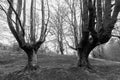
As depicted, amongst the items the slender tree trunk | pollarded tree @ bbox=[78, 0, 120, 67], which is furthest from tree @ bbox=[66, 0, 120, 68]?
the slender tree trunk

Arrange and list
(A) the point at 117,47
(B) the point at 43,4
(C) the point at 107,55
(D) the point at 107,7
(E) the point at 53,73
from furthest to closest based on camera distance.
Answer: (C) the point at 107,55 < (A) the point at 117,47 < (B) the point at 43,4 < (E) the point at 53,73 < (D) the point at 107,7

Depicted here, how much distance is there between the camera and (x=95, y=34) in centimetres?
472

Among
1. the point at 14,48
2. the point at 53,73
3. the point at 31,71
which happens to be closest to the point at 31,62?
the point at 31,71

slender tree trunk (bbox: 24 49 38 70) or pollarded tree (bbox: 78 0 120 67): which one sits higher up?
pollarded tree (bbox: 78 0 120 67)

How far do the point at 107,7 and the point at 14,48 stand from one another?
17.0m

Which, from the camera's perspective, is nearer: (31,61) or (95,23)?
(95,23)

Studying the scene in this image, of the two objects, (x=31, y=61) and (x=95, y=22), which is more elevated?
(x=95, y=22)

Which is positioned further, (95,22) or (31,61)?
(31,61)

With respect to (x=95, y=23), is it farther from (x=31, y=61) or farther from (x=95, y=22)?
(x=31, y=61)

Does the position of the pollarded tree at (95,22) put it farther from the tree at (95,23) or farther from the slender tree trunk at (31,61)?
the slender tree trunk at (31,61)

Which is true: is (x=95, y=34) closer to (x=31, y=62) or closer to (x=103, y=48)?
(x=31, y=62)

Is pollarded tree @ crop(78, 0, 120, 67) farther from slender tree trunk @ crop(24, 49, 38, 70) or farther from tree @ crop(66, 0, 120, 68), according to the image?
slender tree trunk @ crop(24, 49, 38, 70)

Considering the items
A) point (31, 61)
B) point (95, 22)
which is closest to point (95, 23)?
point (95, 22)

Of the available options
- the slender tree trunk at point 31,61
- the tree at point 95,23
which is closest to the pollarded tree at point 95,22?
the tree at point 95,23
